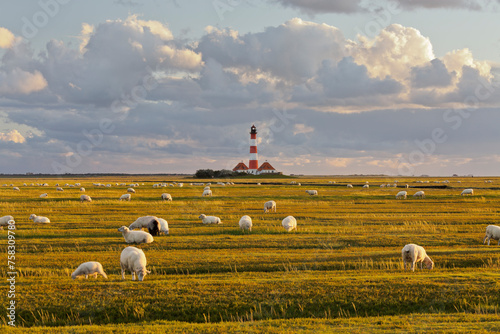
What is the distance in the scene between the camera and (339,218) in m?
42.2

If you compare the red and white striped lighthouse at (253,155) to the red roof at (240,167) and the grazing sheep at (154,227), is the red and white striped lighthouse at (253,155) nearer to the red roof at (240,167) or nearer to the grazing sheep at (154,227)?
the red roof at (240,167)

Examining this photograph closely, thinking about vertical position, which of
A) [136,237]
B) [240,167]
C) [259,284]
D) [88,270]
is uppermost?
[240,167]

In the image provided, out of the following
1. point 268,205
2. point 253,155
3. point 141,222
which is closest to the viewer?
point 141,222

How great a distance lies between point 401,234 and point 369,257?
30.0 feet

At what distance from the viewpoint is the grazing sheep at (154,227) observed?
102 feet

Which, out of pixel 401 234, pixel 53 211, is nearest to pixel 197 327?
pixel 401 234

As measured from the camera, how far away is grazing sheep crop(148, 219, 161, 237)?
30953mm

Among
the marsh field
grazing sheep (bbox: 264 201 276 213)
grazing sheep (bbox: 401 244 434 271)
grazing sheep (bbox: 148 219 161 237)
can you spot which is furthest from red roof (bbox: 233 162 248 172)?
grazing sheep (bbox: 401 244 434 271)

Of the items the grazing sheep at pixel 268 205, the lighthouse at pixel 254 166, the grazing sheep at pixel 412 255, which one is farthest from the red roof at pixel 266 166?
the grazing sheep at pixel 412 255

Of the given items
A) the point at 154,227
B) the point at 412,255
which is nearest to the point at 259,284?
the point at 412,255

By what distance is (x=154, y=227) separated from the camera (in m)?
31.2

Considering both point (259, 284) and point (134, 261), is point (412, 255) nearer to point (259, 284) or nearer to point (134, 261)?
point (259, 284)

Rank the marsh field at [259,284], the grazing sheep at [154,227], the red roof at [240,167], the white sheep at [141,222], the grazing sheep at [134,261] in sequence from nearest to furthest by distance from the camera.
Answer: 1. the marsh field at [259,284]
2. the grazing sheep at [134,261]
3. the grazing sheep at [154,227]
4. the white sheep at [141,222]
5. the red roof at [240,167]

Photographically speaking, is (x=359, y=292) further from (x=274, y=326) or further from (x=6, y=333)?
(x=6, y=333)
